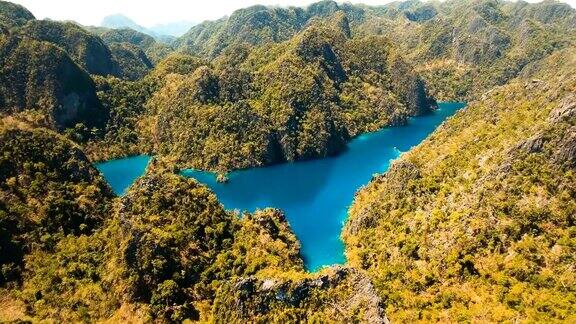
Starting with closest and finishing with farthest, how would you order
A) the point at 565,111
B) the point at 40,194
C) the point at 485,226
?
the point at 485,226 → the point at 565,111 → the point at 40,194

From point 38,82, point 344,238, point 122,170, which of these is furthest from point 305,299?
point 38,82

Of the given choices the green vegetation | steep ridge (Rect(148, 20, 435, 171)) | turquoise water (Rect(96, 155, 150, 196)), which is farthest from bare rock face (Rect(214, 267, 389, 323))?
steep ridge (Rect(148, 20, 435, 171))

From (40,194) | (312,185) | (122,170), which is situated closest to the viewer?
(40,194)

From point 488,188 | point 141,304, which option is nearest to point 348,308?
point 141,304

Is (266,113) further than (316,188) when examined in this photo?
Yes

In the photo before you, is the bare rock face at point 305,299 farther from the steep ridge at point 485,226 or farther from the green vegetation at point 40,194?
the green vegetation at point 40,194

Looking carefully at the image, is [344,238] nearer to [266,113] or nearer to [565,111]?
[565,111]

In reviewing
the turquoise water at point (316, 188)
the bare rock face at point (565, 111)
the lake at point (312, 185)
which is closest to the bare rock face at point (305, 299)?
the lake at point (312, 185)
